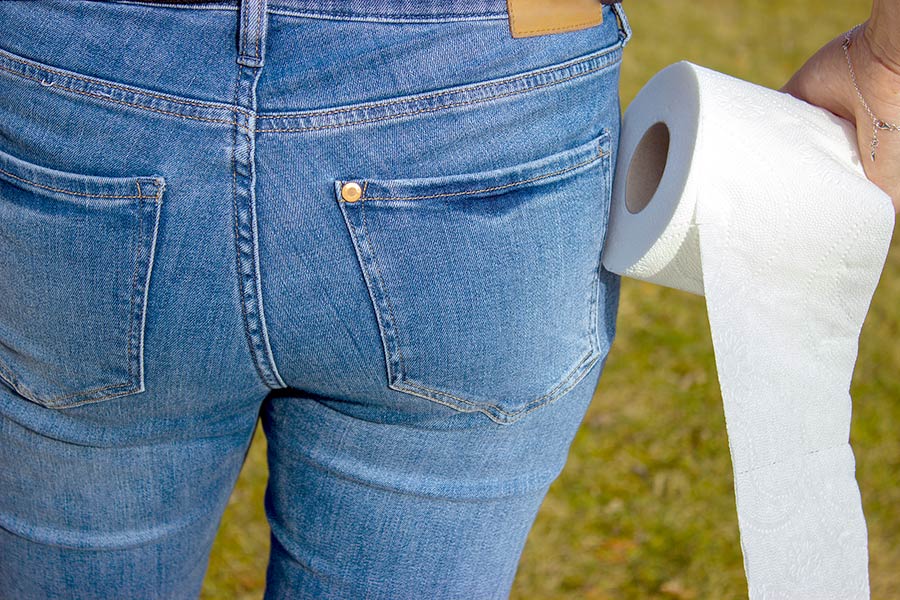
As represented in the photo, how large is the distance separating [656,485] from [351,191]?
241 cm

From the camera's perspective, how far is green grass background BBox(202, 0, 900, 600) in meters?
2.73

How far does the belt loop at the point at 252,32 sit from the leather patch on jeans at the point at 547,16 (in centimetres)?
24

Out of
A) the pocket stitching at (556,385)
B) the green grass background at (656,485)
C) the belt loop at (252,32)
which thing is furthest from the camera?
the green grass background at (656,485)

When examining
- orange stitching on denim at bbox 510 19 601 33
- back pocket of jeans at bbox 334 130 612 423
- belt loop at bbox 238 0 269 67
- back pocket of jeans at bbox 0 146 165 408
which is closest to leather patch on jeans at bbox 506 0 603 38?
orange stitching on denim at bbox 510 19 601 33

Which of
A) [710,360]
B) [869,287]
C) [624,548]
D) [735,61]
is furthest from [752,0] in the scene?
[869,287]

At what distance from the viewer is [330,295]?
2.99 ft

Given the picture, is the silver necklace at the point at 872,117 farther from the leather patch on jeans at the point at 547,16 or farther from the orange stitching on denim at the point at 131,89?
the orange stitching on denim at the point at 131,89

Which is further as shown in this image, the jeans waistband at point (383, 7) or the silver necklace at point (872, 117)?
the silver necklace at point (872, 117)

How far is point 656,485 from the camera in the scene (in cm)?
306

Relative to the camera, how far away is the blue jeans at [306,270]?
0.86m

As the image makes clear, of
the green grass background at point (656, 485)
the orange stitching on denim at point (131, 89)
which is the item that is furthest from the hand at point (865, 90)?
the green grass background at point (656, 485)

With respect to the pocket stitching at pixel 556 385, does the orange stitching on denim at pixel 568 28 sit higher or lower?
higher

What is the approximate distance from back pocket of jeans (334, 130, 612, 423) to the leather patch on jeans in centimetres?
12

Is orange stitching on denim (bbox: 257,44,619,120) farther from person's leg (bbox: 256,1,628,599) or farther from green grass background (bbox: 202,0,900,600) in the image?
green grass background (bbox: 202,0,900,600)
